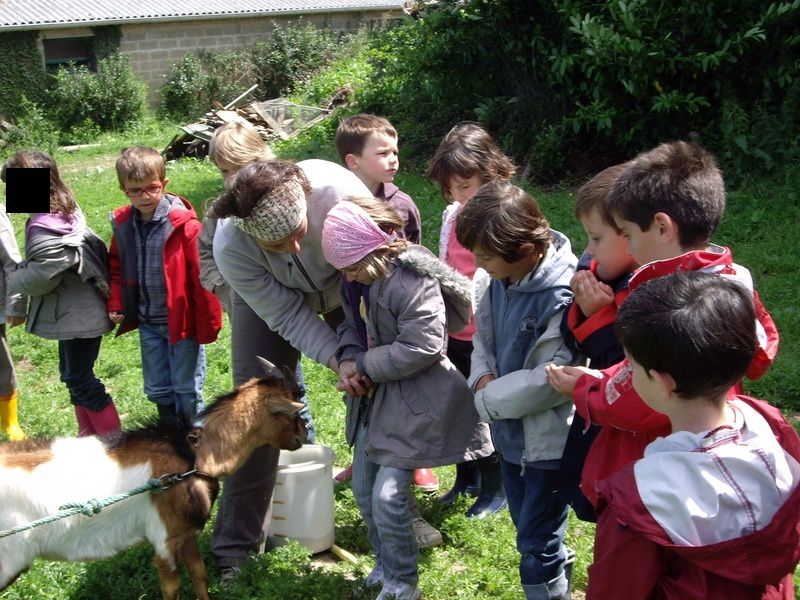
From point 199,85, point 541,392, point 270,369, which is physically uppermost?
point 541,392

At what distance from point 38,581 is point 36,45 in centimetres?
2339

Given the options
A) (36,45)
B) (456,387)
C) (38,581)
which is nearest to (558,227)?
(456,387)

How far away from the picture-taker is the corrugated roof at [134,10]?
24359 mm

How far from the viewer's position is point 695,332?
6.79ft

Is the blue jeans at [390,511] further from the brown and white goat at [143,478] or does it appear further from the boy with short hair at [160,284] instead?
the boy with short hair at [160,284]

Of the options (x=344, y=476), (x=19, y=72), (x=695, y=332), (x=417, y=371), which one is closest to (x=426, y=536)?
(x=344, y=476)

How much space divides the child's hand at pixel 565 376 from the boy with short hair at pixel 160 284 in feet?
9.37

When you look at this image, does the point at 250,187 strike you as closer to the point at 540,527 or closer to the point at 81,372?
the point at 540,527

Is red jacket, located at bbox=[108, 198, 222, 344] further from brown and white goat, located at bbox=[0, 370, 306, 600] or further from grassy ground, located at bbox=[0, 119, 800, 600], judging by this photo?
brown and white goat, located at bbox=[0, 370, 306, 600]

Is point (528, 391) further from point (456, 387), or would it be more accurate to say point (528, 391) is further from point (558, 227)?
point (558, 227)

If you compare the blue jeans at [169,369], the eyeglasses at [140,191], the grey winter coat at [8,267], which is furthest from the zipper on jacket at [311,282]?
the grey winter coat at [8,267]

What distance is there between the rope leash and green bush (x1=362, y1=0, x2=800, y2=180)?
24.0ft

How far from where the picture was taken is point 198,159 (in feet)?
55.2

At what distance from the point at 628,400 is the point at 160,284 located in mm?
3511
